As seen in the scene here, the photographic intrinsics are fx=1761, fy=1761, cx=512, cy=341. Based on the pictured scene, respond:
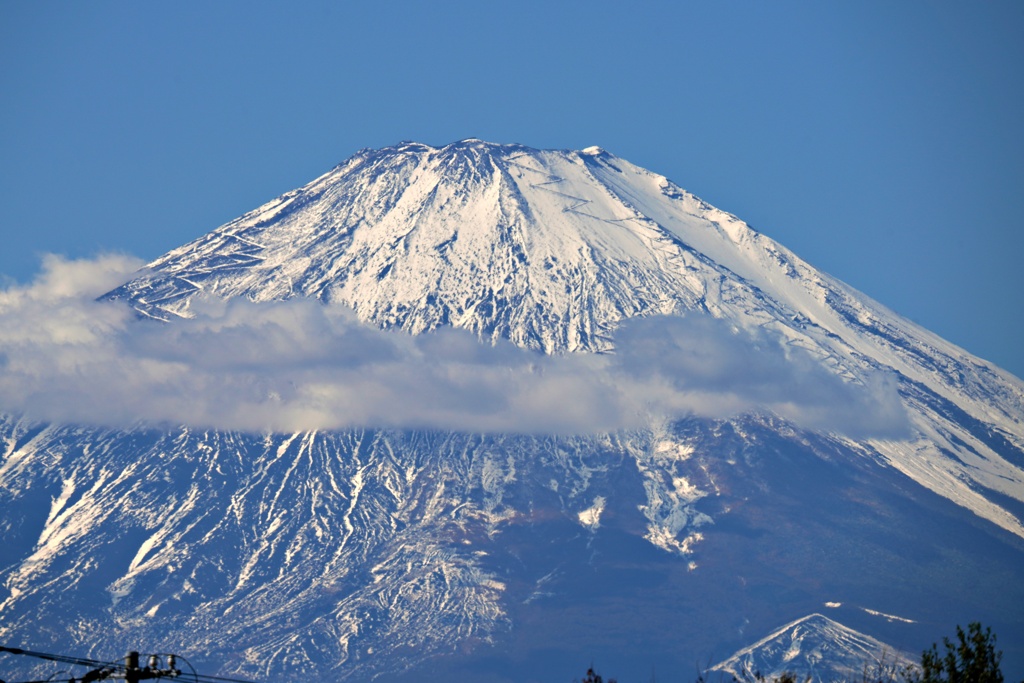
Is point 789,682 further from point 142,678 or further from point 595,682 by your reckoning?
point 142,678

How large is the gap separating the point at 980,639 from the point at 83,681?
26.1 meters

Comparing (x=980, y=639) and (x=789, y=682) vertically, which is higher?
(x=980, y=639)

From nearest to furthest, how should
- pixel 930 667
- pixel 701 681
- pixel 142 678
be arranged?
pixel 142 678 → pixel 701 681 → pixel 930 667

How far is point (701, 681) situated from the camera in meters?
39.1

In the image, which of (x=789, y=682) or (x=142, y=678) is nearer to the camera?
(x=142, y=678)

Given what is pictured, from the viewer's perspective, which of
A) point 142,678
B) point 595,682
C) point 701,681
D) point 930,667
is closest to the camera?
point 142,678

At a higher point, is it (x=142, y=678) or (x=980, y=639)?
(x=980, y=639)

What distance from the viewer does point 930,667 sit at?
48219 mm

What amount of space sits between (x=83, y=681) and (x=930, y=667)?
80.9ft

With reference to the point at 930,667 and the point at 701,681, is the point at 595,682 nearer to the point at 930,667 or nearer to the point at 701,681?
the point at 701,681

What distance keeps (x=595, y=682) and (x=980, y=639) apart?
1250cm

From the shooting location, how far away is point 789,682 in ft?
134

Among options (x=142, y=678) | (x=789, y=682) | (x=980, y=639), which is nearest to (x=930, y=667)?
(x=980, y=639)

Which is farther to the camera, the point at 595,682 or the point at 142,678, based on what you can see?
the point at 595,682
